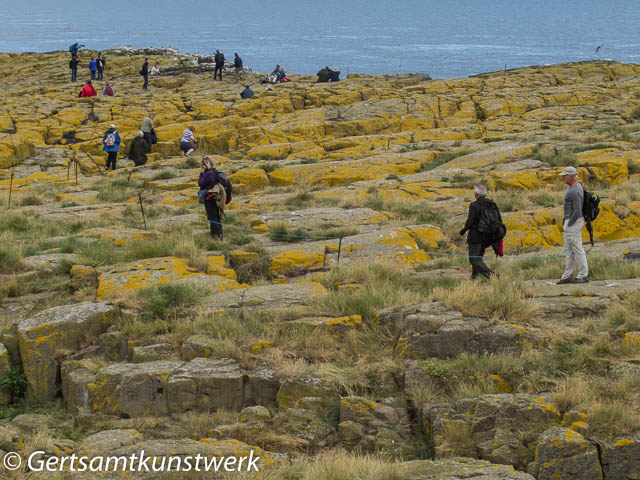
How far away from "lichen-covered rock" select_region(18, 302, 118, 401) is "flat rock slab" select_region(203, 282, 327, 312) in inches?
64.2

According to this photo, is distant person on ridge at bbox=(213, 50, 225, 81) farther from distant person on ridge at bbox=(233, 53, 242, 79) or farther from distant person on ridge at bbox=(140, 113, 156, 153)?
distant person on ridge at bbox=(140, 113, 156, 153)

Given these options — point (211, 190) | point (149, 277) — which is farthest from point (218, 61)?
point (149, 277)

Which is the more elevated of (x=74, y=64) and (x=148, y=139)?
(x=74, y=64)

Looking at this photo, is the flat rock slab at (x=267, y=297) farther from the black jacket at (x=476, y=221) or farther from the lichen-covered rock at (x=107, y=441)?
the lichen-covered rock at (x=107, y=441)

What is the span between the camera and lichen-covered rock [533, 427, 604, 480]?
555 centimetres

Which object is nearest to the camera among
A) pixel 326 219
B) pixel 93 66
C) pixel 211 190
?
pixel 211 190

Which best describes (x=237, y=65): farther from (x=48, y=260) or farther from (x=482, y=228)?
(x=482, y=228)

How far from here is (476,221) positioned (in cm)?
989

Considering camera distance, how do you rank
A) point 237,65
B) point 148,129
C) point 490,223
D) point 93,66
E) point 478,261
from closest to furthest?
point 490,223, point 478,261, point 148,129, point 93,66, point 237,65

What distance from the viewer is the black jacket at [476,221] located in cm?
985

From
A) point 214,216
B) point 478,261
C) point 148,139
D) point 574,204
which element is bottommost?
point 478,261

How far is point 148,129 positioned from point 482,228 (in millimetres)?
20054

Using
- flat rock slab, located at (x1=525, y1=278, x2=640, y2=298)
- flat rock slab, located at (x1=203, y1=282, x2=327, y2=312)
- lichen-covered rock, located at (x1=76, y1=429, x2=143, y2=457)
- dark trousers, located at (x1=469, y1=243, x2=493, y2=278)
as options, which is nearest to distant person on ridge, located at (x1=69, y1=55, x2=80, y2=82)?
flat rock slab, located at (x1=203, y1=282, x2=327, y2=312)

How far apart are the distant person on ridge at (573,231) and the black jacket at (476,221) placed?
3.70ft
